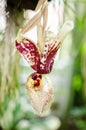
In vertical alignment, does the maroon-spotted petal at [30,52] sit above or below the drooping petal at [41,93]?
above

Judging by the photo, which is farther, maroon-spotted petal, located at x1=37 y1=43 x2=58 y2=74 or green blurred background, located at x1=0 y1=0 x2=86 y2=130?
green blurred background, located at x1=0 y1=0 x2=86 y2=130

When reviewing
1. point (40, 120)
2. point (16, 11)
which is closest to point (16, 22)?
point (16, 11)

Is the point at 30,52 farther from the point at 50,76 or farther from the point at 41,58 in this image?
the point at 50,76

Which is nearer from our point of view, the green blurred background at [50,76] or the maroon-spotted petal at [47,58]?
the maroon-spotted petal at [47,58]

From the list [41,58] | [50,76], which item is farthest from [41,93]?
[50,76]

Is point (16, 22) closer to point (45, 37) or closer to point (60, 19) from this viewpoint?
point (60, 19)

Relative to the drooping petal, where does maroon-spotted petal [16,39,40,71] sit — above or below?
above
